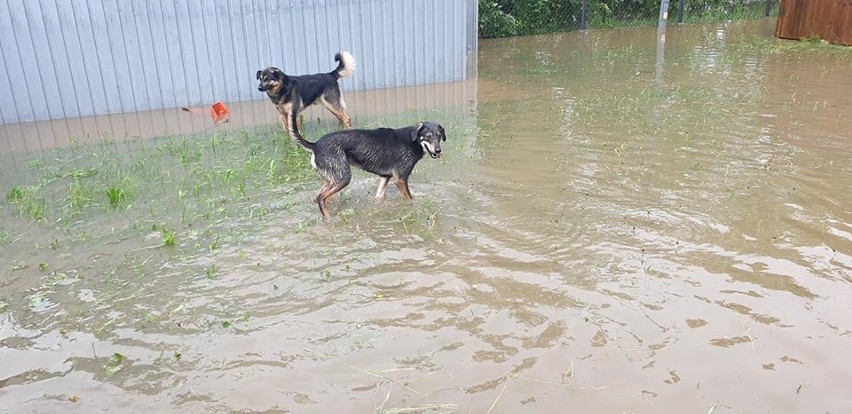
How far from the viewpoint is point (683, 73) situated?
11.3 m

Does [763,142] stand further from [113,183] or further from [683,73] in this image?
[113,183]

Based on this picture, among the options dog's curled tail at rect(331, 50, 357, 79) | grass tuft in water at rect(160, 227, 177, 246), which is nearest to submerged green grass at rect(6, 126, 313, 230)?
grass tuft in water at rect(160, 227, 177, 246)

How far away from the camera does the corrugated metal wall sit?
29.1 ft

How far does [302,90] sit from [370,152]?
2.97 metres

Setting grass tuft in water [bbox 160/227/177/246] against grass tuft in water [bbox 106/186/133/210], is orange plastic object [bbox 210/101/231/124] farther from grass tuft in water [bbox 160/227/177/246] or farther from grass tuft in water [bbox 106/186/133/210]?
grass tuft in water [bbox 160/227/177/246]

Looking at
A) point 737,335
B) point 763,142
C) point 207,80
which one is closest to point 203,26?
point 207,80

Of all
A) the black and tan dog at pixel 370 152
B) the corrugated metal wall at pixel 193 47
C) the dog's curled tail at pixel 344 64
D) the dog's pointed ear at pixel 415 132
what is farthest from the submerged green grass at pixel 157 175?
the corrugated metal wall at pixel 193 47

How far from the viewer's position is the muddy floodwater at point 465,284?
10.1 feet

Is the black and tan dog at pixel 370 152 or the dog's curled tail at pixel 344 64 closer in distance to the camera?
the black and tan dog at pixel 370 152

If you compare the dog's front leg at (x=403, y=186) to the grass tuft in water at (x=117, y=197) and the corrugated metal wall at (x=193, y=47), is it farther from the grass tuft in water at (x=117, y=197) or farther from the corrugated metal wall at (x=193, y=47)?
A: the corrugated metal wall at (x=193, y=47)

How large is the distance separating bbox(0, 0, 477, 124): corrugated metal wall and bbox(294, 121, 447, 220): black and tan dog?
551 cm

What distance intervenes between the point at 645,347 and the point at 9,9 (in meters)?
9.87

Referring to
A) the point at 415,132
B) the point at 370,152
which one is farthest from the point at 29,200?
the point at 415,132

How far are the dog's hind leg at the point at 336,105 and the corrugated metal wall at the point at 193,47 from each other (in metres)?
2.41
